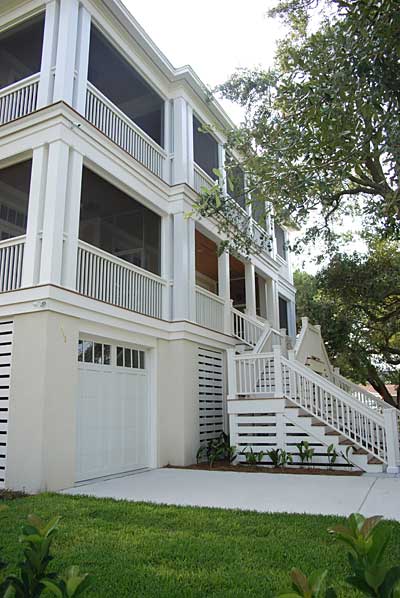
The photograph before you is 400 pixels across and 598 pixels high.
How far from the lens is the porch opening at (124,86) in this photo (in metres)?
10.3

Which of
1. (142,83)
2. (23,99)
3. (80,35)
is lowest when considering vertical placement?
(23,99)

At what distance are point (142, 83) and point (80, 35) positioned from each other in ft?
8.56

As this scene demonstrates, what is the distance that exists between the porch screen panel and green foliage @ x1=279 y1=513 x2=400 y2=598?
9551 mm

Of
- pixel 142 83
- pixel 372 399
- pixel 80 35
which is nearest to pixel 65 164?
pixel 80 35

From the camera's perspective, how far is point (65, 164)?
319 inches

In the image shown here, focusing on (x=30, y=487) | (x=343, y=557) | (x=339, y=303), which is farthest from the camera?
(x=339, y=303)

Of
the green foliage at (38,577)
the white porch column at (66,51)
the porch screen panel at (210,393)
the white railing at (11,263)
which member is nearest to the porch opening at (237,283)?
the porch screen panel at (210,393)

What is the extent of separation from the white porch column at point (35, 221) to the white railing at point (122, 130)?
1.54 metres

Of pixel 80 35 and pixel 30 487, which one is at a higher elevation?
pixel 80 35

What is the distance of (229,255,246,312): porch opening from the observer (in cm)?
1662

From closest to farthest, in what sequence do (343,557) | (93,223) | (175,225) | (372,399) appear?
1. (343,557)
2. (175,225)
3. (93,223)
4. (372,399)

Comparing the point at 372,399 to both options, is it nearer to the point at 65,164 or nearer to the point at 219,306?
the point at 219,306

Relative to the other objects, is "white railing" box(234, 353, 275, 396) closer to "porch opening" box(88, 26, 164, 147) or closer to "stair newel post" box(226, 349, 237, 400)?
"stair newel post" box(226, 349, 237, 400)

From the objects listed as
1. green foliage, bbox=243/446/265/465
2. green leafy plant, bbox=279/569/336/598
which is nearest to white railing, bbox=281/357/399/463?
green foliage, bbox=243/446/265/465
